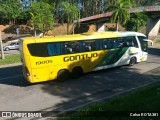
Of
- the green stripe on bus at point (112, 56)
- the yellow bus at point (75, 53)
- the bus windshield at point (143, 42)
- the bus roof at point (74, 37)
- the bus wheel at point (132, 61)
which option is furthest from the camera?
the bus windshield at point (143, 42)

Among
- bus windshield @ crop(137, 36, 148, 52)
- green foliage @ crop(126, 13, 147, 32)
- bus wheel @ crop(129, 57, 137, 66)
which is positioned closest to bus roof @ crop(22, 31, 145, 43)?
bus windshield @ crop(137, 36, 148, 52)

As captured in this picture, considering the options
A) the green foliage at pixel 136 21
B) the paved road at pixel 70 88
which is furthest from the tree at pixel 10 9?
the paved road at pixel 70 88

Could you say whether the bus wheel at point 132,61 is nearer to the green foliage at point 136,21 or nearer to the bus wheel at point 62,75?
the bus wheel at point 62,75

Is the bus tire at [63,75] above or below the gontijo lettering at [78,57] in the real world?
below

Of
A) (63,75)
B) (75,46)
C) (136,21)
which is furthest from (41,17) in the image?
(63,75)

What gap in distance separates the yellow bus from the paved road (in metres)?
0.67

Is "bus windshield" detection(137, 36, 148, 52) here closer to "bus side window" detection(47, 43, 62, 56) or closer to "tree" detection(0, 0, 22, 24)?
"bus side window" detection(47, 43, 62, 56)

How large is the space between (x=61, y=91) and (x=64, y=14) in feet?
142

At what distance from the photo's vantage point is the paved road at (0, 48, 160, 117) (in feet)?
41.8

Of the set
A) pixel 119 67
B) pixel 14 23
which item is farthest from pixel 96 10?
pixel 119 67

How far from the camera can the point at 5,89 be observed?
15.7 meters

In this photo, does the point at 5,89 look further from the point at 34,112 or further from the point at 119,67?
the point at 119,67

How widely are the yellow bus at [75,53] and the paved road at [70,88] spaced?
2.21 feet

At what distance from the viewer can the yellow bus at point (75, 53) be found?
15578mm
